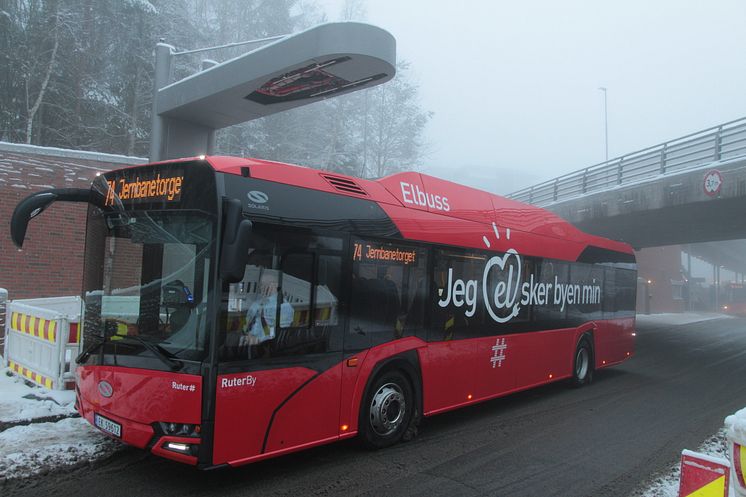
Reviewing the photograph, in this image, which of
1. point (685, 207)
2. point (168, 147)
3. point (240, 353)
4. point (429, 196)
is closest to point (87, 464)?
point (240, 353)

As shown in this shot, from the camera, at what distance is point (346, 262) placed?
516 centimetres

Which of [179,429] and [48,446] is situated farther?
[48,446]

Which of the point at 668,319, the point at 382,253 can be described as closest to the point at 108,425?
the point at 382,253

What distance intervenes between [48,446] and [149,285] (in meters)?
2.32

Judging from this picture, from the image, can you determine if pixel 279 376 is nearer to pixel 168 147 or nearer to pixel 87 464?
pixel 87 464

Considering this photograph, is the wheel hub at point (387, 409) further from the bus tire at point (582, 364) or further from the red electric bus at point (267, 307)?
the bus tire at point (582, 364)

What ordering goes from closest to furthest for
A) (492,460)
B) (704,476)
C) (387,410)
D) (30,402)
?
(704,476) → (492,460) → (387,410) → (30,402)

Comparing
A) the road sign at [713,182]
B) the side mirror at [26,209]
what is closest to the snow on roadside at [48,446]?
the side mirror at [26,209]

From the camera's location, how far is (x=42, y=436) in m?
5.38

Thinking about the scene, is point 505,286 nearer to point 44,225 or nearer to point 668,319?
point 44,225

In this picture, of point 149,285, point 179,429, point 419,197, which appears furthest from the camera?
point 419,197

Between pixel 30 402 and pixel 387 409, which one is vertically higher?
pixel 387 409

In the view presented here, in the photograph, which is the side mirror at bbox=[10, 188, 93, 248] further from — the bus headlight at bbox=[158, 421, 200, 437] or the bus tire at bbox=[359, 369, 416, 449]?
the bus tire at bbox=[359, 369, 416, 449]

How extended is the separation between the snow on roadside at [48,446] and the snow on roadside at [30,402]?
0.26 meters
